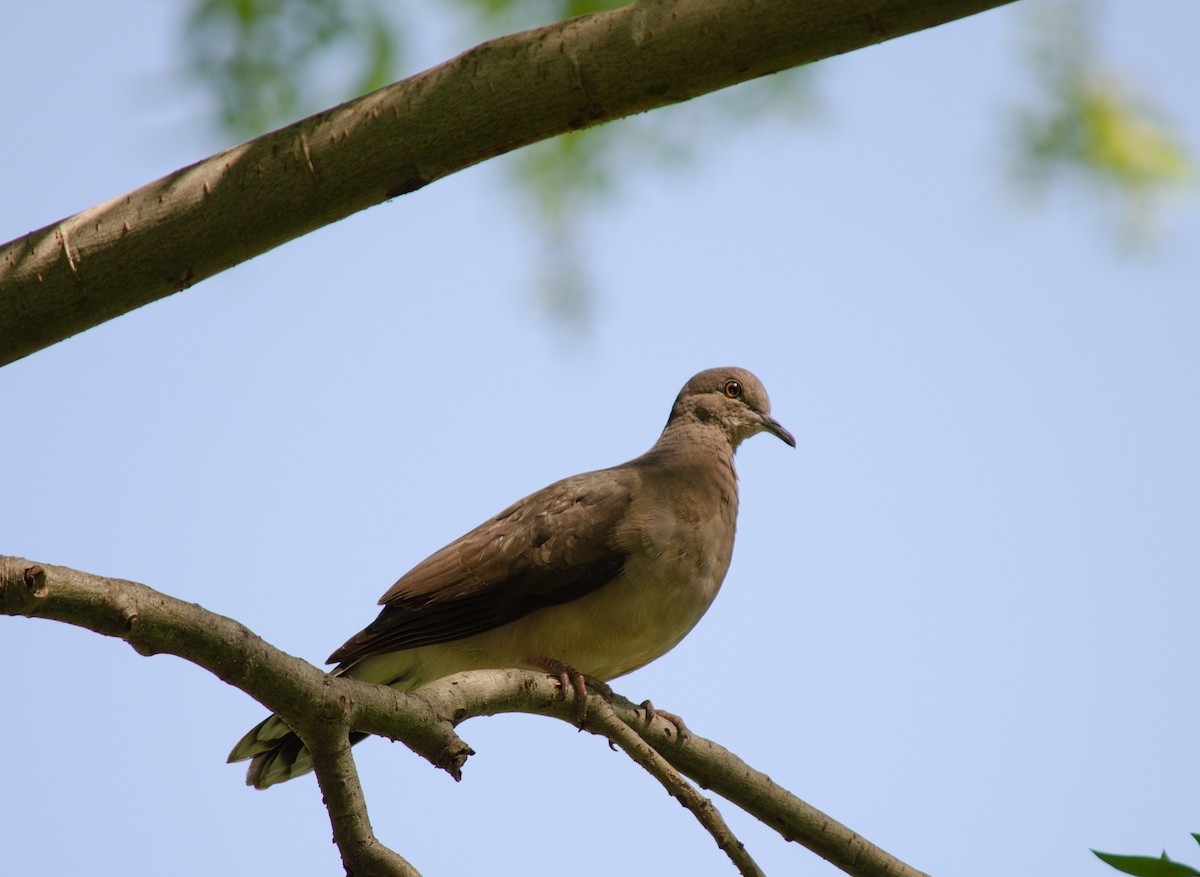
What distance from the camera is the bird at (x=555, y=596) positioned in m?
5.21

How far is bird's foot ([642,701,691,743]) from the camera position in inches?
159

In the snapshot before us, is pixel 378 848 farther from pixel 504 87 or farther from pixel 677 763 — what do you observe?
pixel 504 87

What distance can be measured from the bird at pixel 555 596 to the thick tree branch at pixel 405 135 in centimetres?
249

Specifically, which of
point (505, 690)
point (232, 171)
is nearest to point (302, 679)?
point (505, 690)

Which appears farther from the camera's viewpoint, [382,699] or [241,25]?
[241,25]

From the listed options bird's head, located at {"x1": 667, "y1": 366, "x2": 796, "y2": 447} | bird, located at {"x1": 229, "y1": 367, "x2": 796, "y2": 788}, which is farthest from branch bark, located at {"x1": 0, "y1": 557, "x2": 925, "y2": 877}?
bird's head, located at {"x1": 667, "y1": 366, "x2": 796, "y2": 447}

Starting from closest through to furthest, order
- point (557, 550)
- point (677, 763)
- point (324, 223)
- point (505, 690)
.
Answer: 1. point (324, 223)
2. point (505, 690)
3. point (677, 763)
4. point (557, 550)

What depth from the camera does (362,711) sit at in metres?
3.11

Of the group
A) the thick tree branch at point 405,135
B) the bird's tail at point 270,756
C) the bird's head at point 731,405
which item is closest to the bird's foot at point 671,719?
the bird's tail at point 270,756

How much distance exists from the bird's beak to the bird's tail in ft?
10.7

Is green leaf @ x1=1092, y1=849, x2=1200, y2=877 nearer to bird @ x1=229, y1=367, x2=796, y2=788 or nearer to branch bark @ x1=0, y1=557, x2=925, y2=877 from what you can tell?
branch bark @ x1=0, y1=557, x2=925, y2=877

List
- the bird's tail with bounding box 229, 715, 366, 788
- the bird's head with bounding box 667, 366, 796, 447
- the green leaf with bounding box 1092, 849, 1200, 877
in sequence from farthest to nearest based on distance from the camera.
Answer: the bird's head with bounding box 667, 366, 796, 447 → the bird's tail with bounding box 229, 715, 366, 788 → the green leaf with bounding box 1092, 849, 1200, 877

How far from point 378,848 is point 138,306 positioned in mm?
1452

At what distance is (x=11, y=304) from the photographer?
9.59 feet
